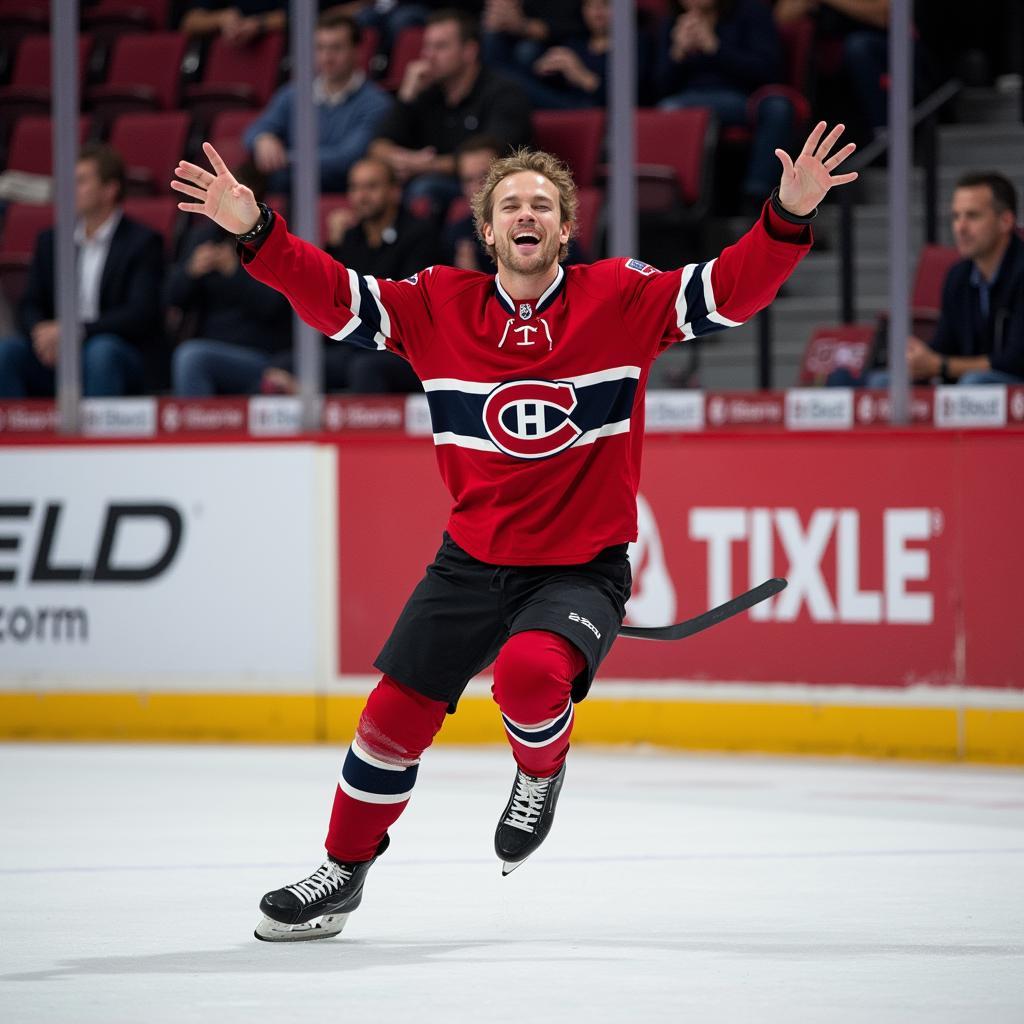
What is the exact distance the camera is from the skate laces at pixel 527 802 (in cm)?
375

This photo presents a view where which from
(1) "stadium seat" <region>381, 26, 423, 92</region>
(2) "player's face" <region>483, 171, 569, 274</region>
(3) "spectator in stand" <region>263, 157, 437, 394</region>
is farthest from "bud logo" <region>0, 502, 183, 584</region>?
(2) "player's face" <region>483, 171, 569, 274</region>

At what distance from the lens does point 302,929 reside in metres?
3.81

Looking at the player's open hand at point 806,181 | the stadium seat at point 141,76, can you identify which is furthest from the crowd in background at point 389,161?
the player's open hand at point 806,181

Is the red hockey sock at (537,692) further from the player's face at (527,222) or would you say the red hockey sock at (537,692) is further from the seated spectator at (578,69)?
the seated spectator at (578,69)

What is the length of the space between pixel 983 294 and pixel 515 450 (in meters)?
3.19

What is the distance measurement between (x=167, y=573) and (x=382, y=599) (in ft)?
2.69

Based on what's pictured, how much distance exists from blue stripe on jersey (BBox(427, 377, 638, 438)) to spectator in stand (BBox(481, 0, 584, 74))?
4.48m

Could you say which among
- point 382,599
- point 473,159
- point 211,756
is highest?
point 473,159

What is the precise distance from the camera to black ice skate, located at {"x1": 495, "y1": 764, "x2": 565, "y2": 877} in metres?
3.74

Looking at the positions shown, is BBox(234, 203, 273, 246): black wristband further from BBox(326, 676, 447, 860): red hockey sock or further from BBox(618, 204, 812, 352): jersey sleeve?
BBox(326, 676, 447, 860): red hockey sock

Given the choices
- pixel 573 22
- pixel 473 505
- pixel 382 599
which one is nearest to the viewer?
pixel 473 505

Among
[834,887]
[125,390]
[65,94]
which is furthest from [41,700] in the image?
[834,887]

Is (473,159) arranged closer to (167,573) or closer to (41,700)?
(167,573)

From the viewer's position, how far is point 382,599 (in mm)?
7340
